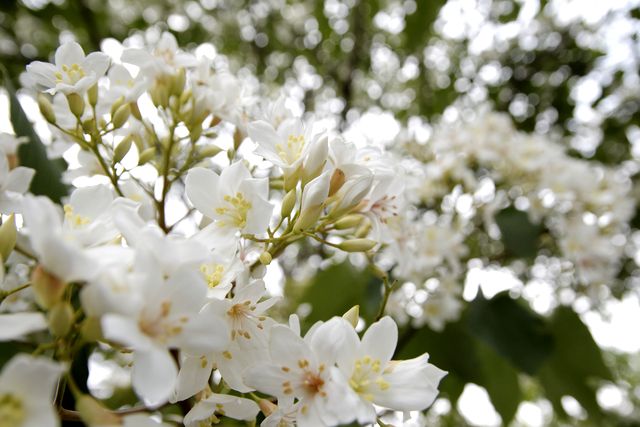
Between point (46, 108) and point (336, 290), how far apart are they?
107 centimetres

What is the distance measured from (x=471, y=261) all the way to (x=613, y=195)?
0.65 meters

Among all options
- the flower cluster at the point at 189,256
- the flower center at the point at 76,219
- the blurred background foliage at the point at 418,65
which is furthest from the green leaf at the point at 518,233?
the flower center at the point at 76,219

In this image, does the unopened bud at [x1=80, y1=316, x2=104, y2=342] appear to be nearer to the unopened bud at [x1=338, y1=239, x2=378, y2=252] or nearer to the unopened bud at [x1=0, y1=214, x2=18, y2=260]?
the unopened bud at [x1=0, y1=214, x2=18, y2=260]

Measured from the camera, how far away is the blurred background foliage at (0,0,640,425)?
1582 mm

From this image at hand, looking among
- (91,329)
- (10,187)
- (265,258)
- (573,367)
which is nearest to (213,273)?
(265,258)

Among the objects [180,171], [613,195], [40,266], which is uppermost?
[40,266]

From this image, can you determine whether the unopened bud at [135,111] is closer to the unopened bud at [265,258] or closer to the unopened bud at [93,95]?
the unopened bud at [93,95]

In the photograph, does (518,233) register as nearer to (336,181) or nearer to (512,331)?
(512,331)

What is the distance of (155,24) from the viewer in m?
2.70

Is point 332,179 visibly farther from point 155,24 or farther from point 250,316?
point 155,24

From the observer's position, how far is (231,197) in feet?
2.15

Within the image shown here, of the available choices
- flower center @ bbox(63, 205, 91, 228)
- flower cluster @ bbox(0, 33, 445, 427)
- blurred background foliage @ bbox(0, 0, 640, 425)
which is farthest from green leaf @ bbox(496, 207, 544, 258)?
flower center @ bbox(63, 205, 91, 228)

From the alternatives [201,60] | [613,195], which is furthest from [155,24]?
[613,195]

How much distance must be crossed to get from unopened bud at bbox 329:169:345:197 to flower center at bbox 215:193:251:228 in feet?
0.42
